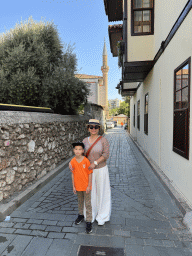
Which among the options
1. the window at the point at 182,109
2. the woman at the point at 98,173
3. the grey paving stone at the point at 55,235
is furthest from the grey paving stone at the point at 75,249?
the window at the point at 182,109

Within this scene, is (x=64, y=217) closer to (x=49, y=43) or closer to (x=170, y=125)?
(x=170, y=125)

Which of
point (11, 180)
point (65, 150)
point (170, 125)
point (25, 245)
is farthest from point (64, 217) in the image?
point (65, 150)

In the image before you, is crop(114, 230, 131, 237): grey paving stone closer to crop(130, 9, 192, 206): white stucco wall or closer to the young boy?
the young boy

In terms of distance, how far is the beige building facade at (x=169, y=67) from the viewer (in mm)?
3846

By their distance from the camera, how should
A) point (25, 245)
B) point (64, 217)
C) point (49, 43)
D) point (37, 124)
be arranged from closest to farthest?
point (25, 245)
point (64, 217)
point (37, 124)
point (49, 43)

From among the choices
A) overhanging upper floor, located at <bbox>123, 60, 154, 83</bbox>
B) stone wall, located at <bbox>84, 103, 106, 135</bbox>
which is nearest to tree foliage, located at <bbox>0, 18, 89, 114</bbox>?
stone wall, located at <bbox>84, 103, 106, 135</bbox>

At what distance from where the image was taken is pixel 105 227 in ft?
10.5

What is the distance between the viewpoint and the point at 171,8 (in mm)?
4914

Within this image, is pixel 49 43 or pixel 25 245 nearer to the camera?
pixel 25 245

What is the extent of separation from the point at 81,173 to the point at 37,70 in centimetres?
666

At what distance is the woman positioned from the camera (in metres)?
3.13

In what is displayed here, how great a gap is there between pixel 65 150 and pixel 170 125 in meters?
4.14

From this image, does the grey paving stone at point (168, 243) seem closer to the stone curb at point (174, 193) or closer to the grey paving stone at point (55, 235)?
the stone curb at point (174, 193)

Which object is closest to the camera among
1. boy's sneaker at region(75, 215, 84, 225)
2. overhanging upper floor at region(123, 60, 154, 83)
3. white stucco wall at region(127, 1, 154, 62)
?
boy's sneaker at region(75, 215, 84, 225)
